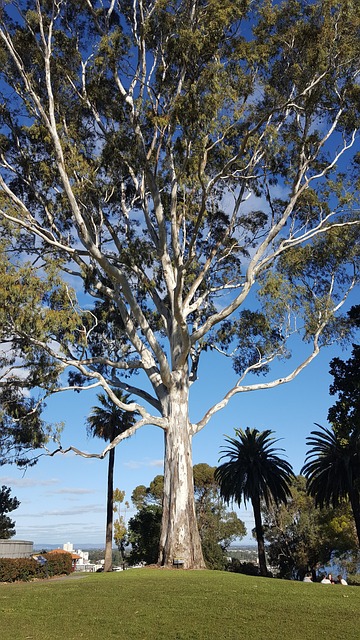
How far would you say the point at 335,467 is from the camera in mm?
28938

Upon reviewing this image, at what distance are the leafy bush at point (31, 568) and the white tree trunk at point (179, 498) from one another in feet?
34.8

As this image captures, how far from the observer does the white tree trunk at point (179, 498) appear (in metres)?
15.5

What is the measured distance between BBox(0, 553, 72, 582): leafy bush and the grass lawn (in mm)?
12921


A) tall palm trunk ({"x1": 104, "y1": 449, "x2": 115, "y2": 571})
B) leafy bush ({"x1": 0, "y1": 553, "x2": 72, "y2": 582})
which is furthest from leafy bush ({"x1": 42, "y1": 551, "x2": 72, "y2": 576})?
tall palm trunk ({"x1": 104, "y1": 449, "x2": 115, "y2": 571})

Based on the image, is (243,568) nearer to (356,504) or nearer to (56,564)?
(356,504)

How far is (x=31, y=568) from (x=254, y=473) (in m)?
12.6

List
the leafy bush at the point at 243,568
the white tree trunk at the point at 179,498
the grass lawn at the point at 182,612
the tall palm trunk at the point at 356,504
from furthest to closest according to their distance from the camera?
the leafy bush at the point at 243,568
the tall palm trunk at the point at 356,504
the white tree trunk at the point at 179,498
the grass lawn at the point at 182,612

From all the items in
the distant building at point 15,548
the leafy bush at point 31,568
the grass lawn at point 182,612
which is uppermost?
the distant building at point 15,548

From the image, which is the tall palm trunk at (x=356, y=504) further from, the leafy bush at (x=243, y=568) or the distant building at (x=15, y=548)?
the distant building at (x=15, y=548)

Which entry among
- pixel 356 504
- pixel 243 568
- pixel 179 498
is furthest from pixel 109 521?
pixel 179 498

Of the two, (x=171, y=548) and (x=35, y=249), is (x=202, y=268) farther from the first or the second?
(x=171, y=548)

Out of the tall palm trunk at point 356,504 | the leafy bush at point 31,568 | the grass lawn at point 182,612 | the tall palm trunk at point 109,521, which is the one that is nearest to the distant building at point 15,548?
the leafy bush at point 31,568

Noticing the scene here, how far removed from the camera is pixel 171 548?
15523mm

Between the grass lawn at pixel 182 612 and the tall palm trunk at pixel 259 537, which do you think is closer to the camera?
the grass lawn at pixel 182 612
